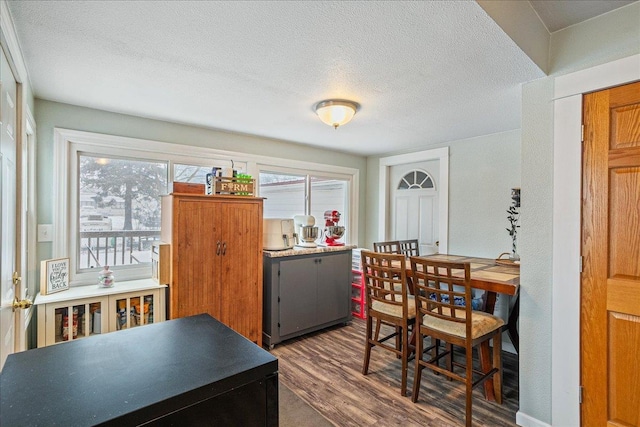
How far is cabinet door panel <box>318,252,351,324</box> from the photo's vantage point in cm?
358

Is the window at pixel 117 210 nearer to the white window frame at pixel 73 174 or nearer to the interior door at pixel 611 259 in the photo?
the white window frame at pixel 73 174

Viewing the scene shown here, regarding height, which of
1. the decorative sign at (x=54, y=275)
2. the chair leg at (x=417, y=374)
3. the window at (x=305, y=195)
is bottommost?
the chair leg at (x=417, y=374)

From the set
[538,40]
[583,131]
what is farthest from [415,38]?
[583,131]

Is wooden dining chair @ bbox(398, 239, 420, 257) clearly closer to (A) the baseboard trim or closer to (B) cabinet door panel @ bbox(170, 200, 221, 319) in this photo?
(A) the baseboard trim

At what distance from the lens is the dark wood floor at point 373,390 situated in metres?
2.16

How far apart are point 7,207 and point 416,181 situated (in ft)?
12.9

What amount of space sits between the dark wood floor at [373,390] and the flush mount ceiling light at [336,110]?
207cm

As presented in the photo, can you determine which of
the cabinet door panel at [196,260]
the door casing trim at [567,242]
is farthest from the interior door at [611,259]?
the cabinet door panel at [196,260]

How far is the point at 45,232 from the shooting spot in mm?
2549

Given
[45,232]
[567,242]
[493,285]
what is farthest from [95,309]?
[567,242]

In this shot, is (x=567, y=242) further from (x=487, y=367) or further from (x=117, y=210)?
(x=117, y=210)

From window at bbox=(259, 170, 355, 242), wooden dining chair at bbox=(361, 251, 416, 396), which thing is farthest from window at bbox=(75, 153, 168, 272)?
wooden dining chair at bbox=(361, 251, 416, 396)

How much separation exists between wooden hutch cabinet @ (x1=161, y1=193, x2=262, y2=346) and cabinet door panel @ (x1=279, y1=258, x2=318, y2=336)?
0.83ft

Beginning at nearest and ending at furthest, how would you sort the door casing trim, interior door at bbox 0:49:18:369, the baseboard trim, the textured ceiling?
interior door at bbox 0:49:18:369 → the textured ceiling → the door casing trim → the baseboard trim
